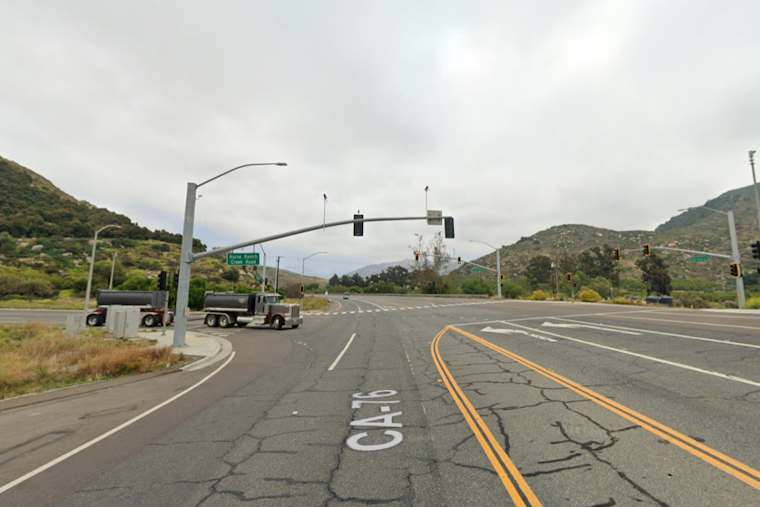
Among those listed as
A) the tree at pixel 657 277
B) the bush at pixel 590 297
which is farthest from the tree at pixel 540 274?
the bush at pixel 590 297

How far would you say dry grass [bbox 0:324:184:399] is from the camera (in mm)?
8875

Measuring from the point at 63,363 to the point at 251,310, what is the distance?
1338 cm

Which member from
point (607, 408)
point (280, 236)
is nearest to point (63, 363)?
point (280, 236)

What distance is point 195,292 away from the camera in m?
39.3

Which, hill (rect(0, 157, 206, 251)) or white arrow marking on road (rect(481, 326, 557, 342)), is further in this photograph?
hill (rect(0, 157, 206, 251))

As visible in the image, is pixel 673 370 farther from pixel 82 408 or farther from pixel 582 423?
pixel 82 408

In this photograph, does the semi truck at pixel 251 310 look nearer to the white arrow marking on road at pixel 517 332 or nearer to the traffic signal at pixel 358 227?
the traffic signal at pixel 358 227

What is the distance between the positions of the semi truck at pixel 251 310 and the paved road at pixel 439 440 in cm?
1401

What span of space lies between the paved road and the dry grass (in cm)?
196

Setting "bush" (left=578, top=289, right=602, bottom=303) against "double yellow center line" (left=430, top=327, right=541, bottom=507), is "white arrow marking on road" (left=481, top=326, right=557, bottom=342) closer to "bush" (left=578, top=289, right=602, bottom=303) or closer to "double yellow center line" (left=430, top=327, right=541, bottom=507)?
"double yellow center line" (left=430, top=327, right=541, bottom=507)

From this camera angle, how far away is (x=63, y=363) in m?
11.0

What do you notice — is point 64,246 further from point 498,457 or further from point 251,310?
point 498,457

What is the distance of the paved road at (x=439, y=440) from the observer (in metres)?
3.60

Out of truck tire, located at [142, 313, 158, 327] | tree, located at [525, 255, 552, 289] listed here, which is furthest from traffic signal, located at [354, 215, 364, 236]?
tree, located at [525, 255, 552, 289]
